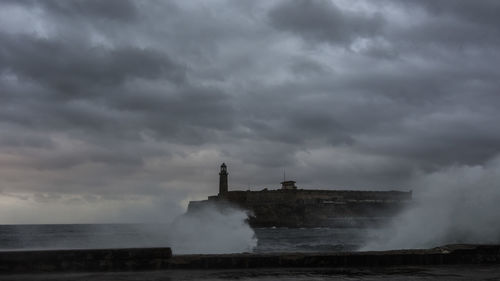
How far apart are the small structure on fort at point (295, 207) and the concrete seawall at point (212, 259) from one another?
197ft

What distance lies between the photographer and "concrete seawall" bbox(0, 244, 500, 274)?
7480mm

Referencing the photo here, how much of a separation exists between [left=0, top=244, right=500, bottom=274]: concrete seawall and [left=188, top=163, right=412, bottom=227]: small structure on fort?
60.1 metres

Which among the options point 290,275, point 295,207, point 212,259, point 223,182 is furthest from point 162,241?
point 295,207

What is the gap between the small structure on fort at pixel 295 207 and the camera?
7225 cm

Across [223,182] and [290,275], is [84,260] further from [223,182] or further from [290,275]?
[223,182]

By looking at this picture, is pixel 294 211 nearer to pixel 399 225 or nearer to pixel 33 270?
pixel 399 225

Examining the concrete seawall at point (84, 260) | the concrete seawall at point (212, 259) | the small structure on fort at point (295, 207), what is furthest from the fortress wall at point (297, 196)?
the concrete seawall at point (84, 260)

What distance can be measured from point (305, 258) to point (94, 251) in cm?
336

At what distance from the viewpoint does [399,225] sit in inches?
734

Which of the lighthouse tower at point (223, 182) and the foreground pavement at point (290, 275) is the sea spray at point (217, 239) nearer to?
the foreground pavement at point (290, 275)

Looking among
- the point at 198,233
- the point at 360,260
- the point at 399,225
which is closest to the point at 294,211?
the point at 198,233

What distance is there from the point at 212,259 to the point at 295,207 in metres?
67.4

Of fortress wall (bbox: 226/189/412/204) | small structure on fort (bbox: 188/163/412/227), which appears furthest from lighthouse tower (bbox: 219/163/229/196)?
fortress wall (bbox: 226/189/412/204)

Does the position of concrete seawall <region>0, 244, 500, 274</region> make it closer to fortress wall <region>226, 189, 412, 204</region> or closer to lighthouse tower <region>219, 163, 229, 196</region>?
lighthouse tower <region>219, 163, 229, 196</region>
